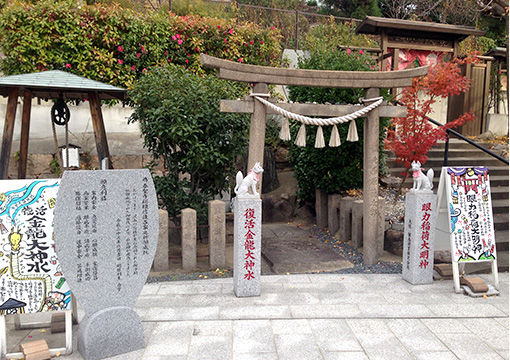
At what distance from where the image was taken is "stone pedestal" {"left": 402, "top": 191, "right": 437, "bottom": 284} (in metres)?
5.07

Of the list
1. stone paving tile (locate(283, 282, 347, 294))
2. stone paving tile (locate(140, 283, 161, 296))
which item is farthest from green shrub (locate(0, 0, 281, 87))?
stone paving tile (locate(283, 282, 347, 294))

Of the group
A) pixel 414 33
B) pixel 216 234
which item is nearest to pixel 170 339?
pixel 216 234

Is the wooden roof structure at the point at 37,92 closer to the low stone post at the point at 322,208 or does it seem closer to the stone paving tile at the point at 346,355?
the low stone post at the point at 322,208

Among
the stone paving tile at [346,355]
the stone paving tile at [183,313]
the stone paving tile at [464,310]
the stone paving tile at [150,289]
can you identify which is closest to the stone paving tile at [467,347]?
the stone paving tile at [464,310]

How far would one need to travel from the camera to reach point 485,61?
1199 centimetres

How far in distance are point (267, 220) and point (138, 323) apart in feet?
19.0

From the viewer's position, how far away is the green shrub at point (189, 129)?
6.21 meters

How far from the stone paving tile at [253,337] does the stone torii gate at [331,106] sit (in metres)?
2.38

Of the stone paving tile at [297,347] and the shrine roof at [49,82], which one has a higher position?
the shrine roof at [49,82]

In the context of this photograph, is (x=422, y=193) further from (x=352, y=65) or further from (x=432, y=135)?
(x=352, y=65)

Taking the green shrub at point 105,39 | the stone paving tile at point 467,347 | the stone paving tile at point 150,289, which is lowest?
the stone paving tile at point 150,289

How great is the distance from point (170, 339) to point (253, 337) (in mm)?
835

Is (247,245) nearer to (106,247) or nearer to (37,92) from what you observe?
(106,247)

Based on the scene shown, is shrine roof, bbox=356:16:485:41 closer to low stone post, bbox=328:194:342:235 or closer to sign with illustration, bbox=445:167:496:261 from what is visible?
low stone post, bbox=328:194:342:235
